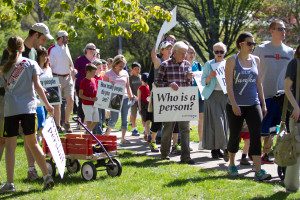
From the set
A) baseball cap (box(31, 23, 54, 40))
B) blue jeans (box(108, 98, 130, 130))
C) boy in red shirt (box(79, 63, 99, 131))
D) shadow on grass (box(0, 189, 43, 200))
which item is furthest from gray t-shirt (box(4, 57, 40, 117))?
blue jeans (box(108, 98, 130, 130))

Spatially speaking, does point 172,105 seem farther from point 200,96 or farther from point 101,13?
point 101,13

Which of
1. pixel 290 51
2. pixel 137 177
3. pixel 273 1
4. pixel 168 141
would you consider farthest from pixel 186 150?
pixel 273 1

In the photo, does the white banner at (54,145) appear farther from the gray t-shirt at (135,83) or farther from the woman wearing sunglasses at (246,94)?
the gray t-shirt at (135,83)

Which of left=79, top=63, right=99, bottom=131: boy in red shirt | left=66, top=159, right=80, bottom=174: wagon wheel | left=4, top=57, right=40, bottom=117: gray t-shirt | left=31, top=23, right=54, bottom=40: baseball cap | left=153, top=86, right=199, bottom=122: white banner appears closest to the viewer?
left=4, top=57, right=40, bottom=117: gray t-shirt

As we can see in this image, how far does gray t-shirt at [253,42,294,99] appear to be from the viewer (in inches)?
364

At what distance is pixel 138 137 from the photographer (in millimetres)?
13852

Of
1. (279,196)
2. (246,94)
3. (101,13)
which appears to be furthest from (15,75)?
(279,196)

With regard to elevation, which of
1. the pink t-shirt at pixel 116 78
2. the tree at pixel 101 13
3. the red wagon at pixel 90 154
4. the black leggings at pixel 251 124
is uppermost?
the tree at pixel 101 13

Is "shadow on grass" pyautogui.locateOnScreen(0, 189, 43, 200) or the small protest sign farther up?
the small protest sign

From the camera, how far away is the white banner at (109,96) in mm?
11578

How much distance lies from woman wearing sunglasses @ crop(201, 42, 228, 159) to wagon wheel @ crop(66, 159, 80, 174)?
7.77 ft

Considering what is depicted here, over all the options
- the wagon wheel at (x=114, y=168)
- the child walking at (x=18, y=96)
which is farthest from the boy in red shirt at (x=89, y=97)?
the child walking at (x=18, y=96)

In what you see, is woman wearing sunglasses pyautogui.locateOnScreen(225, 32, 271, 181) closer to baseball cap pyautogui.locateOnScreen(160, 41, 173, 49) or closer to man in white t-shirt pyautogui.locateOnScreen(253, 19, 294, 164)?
man in white t-shirt pyautogui.locateOnScreen(253, 19, 294, 164)

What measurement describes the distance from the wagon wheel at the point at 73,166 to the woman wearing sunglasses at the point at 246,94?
2172 mm
